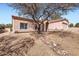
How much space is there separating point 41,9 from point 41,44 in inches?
12.3

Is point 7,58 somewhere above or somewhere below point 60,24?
below

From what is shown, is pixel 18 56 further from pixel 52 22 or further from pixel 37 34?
pixel 52 22

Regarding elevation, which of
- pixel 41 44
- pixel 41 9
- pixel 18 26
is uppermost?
pixel 41 9

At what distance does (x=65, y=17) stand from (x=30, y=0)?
1.14 feet

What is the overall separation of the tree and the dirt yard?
0.42 feet

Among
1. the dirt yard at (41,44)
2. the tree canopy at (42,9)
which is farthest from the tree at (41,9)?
the dirt yard at (41,44)

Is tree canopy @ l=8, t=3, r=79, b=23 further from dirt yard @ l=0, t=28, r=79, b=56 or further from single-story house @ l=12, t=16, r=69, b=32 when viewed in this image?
dirt yard @ l=0, t=28, r=79, b=56

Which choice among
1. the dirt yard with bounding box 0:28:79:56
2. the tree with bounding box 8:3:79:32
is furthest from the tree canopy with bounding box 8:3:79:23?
the dirt yard with bounding box 0:28:79:56

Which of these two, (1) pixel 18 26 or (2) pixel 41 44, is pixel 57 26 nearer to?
(2) pixel 41 44

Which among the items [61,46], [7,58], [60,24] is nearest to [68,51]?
[61,46]

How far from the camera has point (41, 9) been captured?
1.60 metres

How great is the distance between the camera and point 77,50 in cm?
157

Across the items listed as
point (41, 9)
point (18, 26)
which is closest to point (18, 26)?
point (18, 26)

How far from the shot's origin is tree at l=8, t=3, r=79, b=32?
159cm
